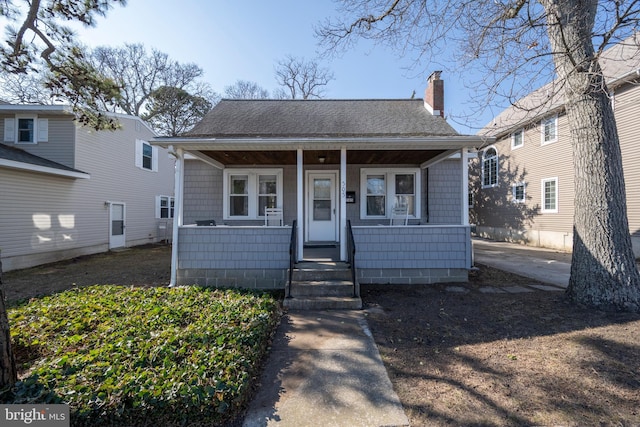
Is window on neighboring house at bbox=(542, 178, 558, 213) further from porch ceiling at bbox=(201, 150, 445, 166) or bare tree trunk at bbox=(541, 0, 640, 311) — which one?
bare tree trunk at bbox=(541, 0, 640, 311)

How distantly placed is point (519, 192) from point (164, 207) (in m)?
18.9

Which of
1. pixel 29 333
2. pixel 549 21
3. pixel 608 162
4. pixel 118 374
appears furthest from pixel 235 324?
pixel 549 21

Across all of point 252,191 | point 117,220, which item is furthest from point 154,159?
point 252,191

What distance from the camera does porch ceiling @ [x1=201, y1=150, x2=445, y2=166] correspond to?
22.4 ft

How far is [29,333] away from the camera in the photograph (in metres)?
3.58

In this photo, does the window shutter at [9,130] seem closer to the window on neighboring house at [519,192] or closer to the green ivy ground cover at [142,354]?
the green ivy ground cover at [142,354]

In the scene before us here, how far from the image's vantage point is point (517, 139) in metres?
14.8

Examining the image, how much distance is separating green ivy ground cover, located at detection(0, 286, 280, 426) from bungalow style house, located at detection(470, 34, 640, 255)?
9580 mm

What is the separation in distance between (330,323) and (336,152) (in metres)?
4.10

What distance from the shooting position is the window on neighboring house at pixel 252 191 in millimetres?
Result: 7922

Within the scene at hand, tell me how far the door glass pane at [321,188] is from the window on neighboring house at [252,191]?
971 millimetres

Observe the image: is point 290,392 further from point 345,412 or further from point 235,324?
point 235,324

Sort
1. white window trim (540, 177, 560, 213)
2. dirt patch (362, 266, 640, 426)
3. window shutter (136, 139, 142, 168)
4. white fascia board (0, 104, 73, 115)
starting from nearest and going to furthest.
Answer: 1. dirt patch (362, 266, 640, 426)
2. white fascia board (0, 104, 73, 115)
3. white window trim (540, 177, 560, 213)
4. window shutter (136, 139, 142, 168)

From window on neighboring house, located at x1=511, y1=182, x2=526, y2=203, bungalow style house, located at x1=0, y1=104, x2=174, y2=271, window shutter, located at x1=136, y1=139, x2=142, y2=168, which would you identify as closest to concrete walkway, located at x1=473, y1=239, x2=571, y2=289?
window on neighboring house, located at x1=511, y1=182, x2=526, y2=203
